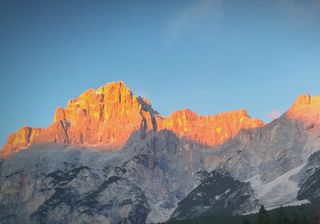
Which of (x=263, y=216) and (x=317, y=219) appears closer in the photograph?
(x=317, y=219)

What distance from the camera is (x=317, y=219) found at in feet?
614

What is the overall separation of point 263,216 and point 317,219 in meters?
17.8

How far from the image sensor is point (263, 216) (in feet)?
655
